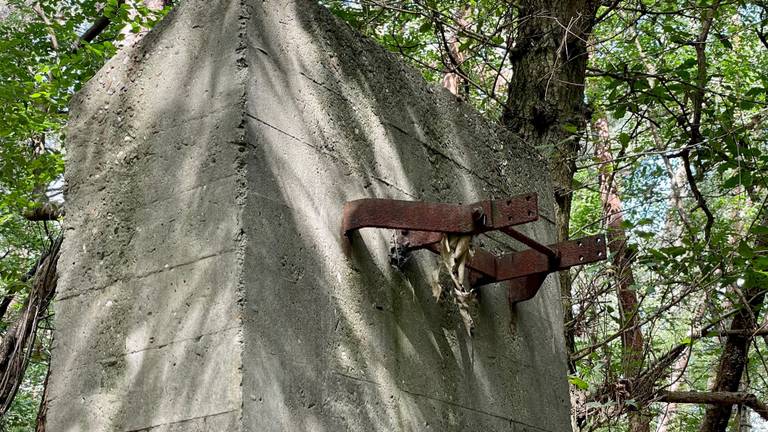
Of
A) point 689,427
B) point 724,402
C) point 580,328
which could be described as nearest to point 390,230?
point 580,328

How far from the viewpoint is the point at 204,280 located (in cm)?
261

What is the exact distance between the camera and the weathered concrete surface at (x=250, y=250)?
2.55 metres

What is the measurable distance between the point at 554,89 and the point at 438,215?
368 centimetres

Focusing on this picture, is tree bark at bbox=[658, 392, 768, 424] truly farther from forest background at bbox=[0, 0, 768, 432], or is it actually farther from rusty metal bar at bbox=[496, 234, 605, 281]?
rusty metal bar at bbox=[496, 234, 605, 281]

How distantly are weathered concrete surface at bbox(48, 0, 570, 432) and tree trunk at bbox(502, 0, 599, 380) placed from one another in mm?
2888

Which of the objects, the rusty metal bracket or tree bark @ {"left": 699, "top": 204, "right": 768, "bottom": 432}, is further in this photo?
tree bark @ {"left": 699, "top": 204, "right": 768, "bottom": 432}

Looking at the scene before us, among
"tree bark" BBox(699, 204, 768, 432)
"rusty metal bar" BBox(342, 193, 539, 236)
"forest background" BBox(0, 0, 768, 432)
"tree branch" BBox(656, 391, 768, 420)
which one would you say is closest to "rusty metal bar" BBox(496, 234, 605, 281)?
"rusty metal bar" BBox(342, 193, 539, 236)

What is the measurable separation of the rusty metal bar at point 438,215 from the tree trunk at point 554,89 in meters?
3.17

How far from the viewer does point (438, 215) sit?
3035 millimetres

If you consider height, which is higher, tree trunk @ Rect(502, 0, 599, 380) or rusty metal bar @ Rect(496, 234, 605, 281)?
tree trunk @ Rect(502, 0, 599, 380)

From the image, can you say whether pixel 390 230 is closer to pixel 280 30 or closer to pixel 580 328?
pixel 280 30

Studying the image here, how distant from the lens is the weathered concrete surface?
100 inches

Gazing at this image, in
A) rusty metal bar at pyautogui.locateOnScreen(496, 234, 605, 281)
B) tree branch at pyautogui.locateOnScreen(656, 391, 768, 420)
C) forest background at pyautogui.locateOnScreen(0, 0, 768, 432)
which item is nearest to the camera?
rusty metal bar at pyautogui.locateOnScreen(496, 234, 605, 281)

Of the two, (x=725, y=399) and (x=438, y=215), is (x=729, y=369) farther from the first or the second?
(x=438, y=215)
